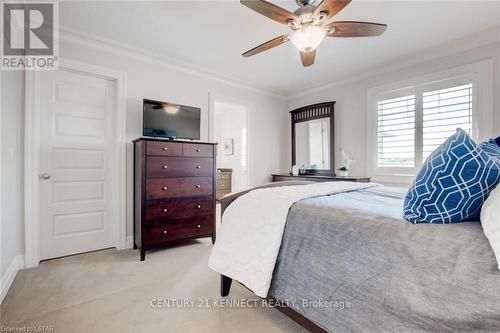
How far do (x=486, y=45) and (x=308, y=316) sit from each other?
350 centimetres

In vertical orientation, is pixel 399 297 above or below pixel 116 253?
above

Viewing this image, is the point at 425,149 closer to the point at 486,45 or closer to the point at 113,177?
the point at 486,45

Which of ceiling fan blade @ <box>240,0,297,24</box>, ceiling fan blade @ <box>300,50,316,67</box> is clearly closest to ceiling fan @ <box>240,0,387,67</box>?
ceiling fan blade @ <box>240,0,297,24</box>

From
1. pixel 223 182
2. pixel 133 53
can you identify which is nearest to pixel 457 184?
pixel 133 53

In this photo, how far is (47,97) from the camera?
2.62 meters

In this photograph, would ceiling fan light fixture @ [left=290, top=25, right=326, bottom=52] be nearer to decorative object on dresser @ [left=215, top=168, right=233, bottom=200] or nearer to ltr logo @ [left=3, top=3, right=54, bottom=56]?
ltr logo @ [left=3, top=3, right=54, bottom=56]

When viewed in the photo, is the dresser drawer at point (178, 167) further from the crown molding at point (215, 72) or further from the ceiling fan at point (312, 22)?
the ceiling fan at point (312, 22)

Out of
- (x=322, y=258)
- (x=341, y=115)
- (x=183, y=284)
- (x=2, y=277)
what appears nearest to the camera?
(x=322, y=258)

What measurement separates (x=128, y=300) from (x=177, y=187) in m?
1.34

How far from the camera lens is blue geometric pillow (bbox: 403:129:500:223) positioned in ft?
2.90

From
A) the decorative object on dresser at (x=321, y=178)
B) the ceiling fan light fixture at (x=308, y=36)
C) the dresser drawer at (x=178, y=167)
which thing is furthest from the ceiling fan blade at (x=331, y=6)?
the decorative object on dresser at (x=321, y=178)

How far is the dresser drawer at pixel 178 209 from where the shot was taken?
2.76 metres

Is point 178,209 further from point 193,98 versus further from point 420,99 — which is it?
point 420,99

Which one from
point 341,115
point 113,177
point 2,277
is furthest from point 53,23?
point 341,115
